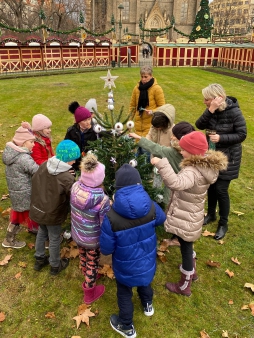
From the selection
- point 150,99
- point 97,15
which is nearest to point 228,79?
point 150,99

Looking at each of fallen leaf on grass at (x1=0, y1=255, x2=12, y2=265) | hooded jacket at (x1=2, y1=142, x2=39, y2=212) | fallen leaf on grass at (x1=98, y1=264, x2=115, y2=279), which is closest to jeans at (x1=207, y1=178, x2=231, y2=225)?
fallen leaf on grass at (x1=98, y1=264, x2=115, y2=279)

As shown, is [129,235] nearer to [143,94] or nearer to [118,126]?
[118,126]

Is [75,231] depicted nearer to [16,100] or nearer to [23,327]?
[23,327]

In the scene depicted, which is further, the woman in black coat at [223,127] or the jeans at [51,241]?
the woman in black coat at [223,127]

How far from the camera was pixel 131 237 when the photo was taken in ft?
8.46

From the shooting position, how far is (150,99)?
18.3ft

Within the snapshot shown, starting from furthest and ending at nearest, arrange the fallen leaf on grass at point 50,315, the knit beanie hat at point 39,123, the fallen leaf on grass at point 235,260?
the knit beanie hat at point 39,123 < the fallen leaf on grass at point 235,260 < the fallen leaf on grass at point 50,315

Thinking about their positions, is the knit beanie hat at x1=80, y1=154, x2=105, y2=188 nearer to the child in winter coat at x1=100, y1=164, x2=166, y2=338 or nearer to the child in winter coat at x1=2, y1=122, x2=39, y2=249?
the child in winter coat at x1=100, y1=164, x2=166, y2=338

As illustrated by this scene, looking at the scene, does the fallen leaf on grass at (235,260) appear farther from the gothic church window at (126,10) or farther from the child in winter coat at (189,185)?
the gothic church window at (126,10)

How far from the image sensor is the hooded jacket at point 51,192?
3.14 metres

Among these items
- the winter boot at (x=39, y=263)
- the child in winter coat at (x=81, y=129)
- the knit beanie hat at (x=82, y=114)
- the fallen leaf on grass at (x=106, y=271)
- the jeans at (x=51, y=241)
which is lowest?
the fallen leaf on grass at (x=106, y=271)

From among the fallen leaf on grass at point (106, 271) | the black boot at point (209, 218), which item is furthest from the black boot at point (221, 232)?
the fallen leaf on grass at point (106, 271)

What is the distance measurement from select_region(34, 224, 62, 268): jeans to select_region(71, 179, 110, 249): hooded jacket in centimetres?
49

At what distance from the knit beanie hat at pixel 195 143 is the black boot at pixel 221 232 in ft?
7.20
